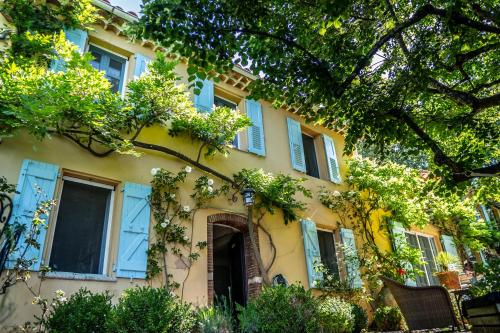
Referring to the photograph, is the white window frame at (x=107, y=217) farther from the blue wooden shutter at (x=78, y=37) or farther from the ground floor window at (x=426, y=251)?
the ground floor window at (x=426, y=251)

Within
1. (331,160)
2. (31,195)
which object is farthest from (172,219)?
(331,160)

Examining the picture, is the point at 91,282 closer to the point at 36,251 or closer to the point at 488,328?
the point at 36,251

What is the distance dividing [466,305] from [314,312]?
188cm

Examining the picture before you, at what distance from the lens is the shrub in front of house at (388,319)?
7891 millimetres

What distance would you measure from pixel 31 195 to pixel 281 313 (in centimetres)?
385

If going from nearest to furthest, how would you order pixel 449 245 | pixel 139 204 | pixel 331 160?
pixel 139 204
pixel 331 160
pixel 449 245

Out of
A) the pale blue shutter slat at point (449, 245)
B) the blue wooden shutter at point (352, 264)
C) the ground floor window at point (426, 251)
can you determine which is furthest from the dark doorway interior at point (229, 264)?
the pale blue shutter slat at point (449, 245)

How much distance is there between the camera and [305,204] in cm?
858

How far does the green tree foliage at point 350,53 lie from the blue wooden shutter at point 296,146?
11.7 ft

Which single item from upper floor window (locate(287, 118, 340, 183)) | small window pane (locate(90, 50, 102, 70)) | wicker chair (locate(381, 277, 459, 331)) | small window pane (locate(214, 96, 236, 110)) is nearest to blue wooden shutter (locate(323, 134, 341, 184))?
upper floor window (locate(287, 118, 340, 183))

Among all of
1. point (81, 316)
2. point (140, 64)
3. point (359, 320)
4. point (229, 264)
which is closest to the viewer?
point (81, 316)

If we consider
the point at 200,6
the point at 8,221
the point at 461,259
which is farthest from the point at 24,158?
the point at 461,259

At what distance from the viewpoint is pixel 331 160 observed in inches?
410

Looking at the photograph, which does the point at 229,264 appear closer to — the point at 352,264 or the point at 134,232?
the point at 352,264
